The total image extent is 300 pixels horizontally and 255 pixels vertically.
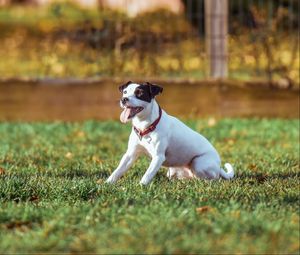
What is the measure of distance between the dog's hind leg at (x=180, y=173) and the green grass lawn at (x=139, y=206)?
8cm

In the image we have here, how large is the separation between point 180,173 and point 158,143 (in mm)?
634

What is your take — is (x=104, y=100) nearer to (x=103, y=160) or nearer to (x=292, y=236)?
(x=103, y=160)

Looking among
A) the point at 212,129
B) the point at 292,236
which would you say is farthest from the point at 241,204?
the point at 212,129

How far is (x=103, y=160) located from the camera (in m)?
9.60

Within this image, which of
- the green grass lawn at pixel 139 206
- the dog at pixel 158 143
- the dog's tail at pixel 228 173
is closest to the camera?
the green grass lawn at pixel 139 206

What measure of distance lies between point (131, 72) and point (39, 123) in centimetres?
138

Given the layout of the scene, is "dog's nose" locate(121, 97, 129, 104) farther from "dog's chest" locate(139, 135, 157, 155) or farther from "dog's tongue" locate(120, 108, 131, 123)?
"dog's chest" locate(139, 135, 157, 155)

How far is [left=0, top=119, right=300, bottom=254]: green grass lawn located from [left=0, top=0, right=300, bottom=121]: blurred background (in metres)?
2.32

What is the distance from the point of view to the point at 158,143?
7895 millimetres

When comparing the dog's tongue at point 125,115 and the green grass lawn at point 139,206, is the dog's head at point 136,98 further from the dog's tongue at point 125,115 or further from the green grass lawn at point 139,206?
the green grass lawn at point 139,206

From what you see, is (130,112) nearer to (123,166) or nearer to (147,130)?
(147,130)

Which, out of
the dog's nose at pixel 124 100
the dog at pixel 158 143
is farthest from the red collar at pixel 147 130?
the dog's nose at pixel 124 100

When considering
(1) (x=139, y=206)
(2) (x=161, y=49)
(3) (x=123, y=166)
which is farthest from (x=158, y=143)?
(2) (x=161, y=49)

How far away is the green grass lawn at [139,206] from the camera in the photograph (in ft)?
17.9
